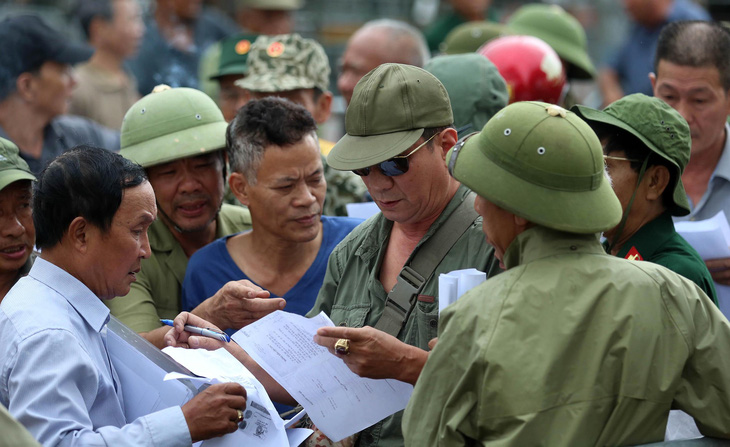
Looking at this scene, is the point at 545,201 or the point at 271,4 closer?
the point at 545,201

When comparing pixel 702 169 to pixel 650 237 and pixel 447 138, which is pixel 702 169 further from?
pixel 447 138

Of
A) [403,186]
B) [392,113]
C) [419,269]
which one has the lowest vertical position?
[419,269]

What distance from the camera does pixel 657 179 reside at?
11.2ft

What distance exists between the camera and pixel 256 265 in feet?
13.8

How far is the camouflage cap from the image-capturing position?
5.41 meters

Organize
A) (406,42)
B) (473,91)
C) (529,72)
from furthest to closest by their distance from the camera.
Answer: (406,42) < (529,72) < (473,91)

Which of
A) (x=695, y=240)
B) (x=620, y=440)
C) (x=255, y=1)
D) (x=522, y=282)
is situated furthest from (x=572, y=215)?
(x=255, y=1)

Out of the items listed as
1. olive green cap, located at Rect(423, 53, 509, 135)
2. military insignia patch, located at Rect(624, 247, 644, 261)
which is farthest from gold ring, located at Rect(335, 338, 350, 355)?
olive green cap, located at Rect(423, 53, 509, 135)

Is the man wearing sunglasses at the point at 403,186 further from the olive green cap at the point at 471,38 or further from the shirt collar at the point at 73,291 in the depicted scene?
the olive green cap at the point at 471,38

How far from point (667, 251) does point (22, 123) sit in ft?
13.8

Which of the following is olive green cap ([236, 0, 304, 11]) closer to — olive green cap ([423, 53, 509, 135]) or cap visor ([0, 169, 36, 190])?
olive green cap ([423, 53, 509, 135])

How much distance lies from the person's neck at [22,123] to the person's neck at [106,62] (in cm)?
241

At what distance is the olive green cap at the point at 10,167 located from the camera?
11.8 ft

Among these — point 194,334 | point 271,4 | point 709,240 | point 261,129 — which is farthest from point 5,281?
point 271,4
